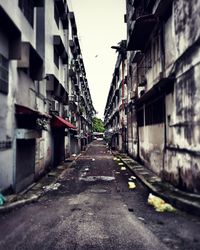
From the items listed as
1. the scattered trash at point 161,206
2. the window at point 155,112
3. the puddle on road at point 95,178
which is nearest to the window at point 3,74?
the scattered trash at point 161,206

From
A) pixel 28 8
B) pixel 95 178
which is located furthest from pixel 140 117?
pixel 28 8

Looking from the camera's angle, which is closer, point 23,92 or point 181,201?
point 181,201

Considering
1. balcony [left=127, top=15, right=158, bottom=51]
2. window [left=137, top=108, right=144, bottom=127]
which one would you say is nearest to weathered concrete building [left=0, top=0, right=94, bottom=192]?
balcony [left=127, top=15, right=158, bottom=51]

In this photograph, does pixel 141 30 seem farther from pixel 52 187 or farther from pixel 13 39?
pixel 52 187

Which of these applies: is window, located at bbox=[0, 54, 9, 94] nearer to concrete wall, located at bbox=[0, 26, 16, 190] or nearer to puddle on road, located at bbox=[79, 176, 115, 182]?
concrete wall, located at bbox=[0, 26, 16, 190]

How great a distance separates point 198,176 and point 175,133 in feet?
7.87

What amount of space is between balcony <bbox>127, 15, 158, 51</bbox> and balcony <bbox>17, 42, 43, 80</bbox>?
5.00 m

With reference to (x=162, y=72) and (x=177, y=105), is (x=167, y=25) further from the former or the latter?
(x=177, y=105)

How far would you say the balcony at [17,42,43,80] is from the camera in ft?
30.4

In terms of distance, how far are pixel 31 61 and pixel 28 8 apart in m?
2.19

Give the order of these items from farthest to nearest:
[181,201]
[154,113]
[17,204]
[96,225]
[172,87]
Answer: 1. [154,113]
2. [172,87]
3. [17,204]
4. [181,201]
5. [96,225]

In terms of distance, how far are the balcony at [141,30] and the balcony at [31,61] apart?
16.4 ft

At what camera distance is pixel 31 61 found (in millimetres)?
11070

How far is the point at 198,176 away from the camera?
772 cm
